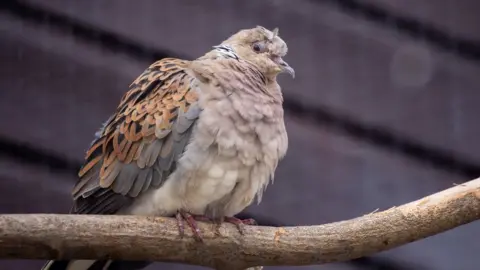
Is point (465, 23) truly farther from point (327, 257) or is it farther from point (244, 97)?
point (327, 257)

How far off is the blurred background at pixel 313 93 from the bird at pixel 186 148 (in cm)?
53

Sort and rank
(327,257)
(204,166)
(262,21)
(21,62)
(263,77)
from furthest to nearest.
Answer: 1. (262,21)
2. (21,62)
3. (263,77)
4. (204,166)
5. (327,257)

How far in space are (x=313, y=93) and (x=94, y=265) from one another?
2.97 feet

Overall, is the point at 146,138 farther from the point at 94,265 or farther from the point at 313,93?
the point at 313,93

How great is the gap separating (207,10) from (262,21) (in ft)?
0.51

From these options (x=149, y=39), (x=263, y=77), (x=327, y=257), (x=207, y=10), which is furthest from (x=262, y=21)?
(x=327, y=257)

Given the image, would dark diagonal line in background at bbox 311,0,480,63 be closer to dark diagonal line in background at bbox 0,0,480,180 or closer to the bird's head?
dark diagonal line in background at bbox 0,0,480,180

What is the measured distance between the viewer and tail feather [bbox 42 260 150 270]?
1662 mm

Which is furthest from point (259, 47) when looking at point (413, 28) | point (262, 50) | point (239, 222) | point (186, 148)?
point (413, 28)

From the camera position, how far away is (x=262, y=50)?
1859mm

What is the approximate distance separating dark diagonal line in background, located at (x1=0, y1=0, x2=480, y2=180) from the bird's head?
0.51m

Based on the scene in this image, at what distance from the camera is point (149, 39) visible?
2.33m

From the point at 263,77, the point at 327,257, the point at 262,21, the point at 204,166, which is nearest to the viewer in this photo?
the point at 327,257

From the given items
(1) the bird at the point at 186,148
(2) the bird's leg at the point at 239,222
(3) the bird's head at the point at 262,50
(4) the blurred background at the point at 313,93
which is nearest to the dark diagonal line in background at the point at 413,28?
(4) the blurred background at the point at 313,93
